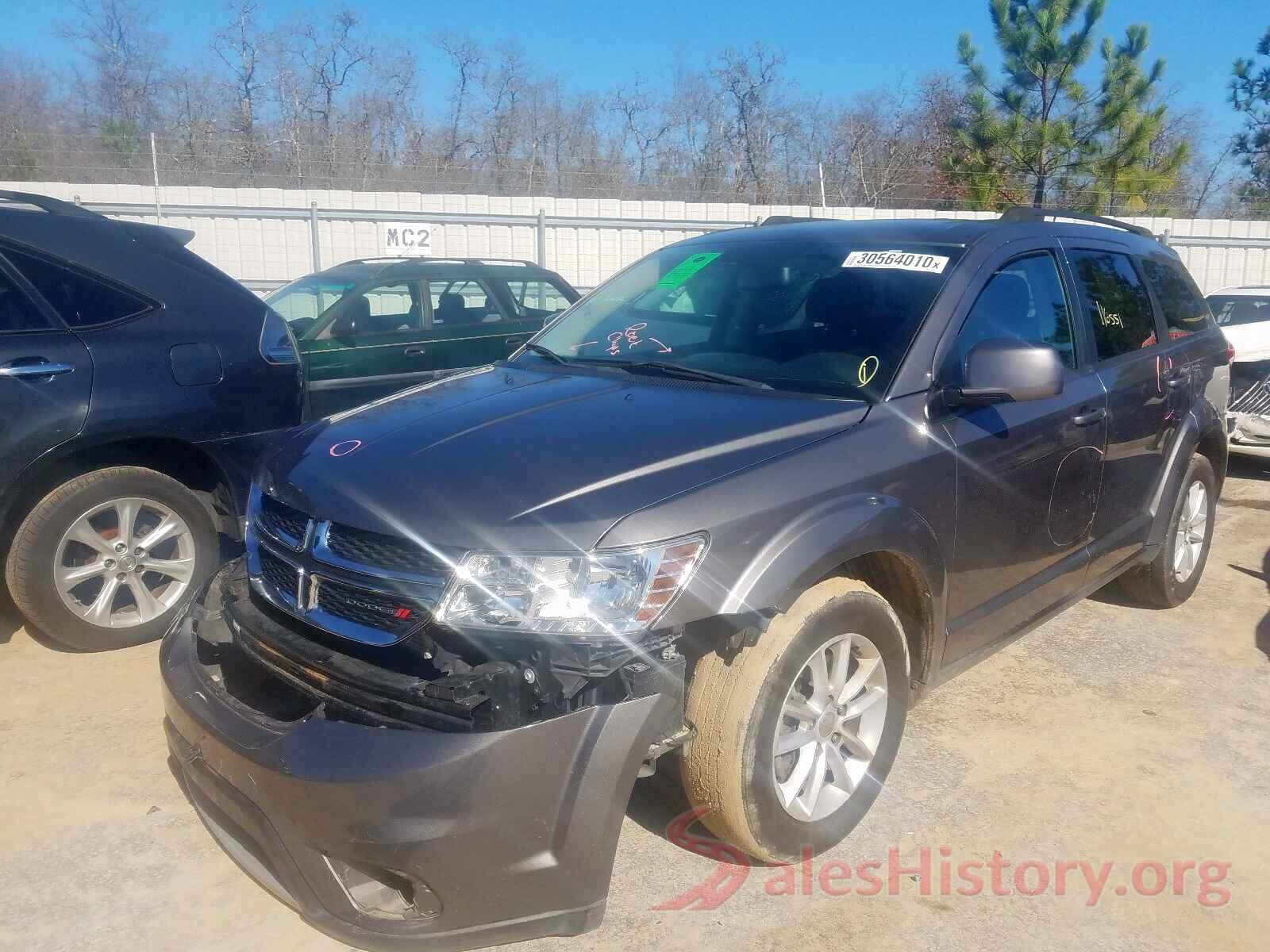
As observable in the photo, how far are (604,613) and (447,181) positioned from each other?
66.6ft

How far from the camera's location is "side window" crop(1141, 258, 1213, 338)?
15.3ft

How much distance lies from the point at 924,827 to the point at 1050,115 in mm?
18903

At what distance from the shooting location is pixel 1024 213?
157 inches

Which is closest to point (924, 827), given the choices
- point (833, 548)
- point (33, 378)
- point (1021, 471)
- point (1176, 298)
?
point (833, 548)

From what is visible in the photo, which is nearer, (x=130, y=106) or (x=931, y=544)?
(x=931, y=544)

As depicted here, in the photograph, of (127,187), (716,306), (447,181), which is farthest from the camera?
(447,181)

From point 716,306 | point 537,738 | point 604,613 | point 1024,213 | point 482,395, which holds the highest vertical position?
point 1024,213

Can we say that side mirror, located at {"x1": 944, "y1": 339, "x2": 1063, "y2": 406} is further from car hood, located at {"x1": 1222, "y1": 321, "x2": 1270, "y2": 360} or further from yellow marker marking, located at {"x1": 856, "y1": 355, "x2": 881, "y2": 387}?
car hood, located at {"x1": 1222, "y1": 321, "x2": 1270, "y2": 360}

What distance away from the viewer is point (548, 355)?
3.90m

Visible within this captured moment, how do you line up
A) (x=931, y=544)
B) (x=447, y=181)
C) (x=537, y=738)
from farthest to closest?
1. (x=447, y=181)
2. (x=931, y=544)
3. (x=537, y=738)

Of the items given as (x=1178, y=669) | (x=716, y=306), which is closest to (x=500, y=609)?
(x=716, y=306)

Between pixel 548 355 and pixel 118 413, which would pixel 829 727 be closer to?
pixel 548 355

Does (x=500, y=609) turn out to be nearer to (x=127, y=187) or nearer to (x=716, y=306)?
(x=716, y=306)

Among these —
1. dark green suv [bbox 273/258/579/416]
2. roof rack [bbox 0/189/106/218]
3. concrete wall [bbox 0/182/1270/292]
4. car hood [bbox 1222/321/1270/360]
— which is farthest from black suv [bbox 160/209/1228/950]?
concrete wall [bbox 0/182/1270/292]
